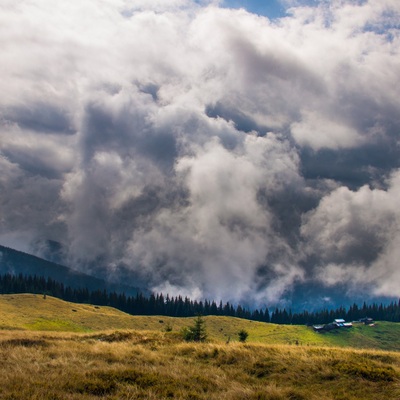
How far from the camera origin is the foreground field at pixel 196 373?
14.2m

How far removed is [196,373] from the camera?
1781 centimetres

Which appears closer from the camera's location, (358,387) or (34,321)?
(358,387)

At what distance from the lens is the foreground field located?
14.2 m

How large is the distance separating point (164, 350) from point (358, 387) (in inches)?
470

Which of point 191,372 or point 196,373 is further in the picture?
point 191,372

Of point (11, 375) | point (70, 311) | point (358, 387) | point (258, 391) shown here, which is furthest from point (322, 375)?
point (70, 311)

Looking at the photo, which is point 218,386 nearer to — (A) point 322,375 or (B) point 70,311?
(A) point 322,375

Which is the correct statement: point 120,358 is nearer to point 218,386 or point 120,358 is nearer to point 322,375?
point 218,386

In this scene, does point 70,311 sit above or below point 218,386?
below

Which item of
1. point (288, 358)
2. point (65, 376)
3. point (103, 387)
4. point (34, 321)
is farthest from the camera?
point (34, 321)

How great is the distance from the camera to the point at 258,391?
48.0 feet

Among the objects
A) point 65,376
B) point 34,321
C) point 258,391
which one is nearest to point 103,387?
point 65,376

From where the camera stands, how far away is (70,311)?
183 metres

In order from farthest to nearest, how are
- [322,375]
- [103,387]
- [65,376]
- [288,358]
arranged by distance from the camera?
[288,358]
[322,375]
[65,376]
[103,387]
